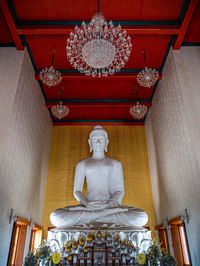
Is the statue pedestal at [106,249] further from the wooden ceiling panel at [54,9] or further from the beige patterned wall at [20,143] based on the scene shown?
the wooden ceiling panel at [54,9]

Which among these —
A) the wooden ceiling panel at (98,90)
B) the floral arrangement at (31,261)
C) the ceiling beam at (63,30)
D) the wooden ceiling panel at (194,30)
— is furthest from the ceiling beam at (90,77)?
the floral arrangement at (31,261)

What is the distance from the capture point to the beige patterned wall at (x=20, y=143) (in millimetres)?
4109

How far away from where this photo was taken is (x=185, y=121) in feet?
14.4

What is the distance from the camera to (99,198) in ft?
16.5

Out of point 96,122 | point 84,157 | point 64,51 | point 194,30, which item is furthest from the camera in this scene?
point 96,122

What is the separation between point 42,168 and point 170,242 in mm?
3797

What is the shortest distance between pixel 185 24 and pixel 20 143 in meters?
4.12

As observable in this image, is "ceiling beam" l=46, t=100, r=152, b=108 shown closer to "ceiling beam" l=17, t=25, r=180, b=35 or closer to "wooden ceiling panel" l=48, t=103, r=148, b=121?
"wooden ceiling panel" l=48, t=103, r=148, b=121

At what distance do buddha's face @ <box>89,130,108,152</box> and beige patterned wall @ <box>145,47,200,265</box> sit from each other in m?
1.49

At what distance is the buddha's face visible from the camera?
19.2 feet

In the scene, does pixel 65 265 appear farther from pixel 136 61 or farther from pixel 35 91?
pixel 136 61

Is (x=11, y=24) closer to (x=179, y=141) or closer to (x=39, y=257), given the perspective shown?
(x=179, y=141)

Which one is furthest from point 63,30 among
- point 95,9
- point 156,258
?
point 156,258

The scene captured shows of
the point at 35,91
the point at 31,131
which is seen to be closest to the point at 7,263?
the point at 31,131
